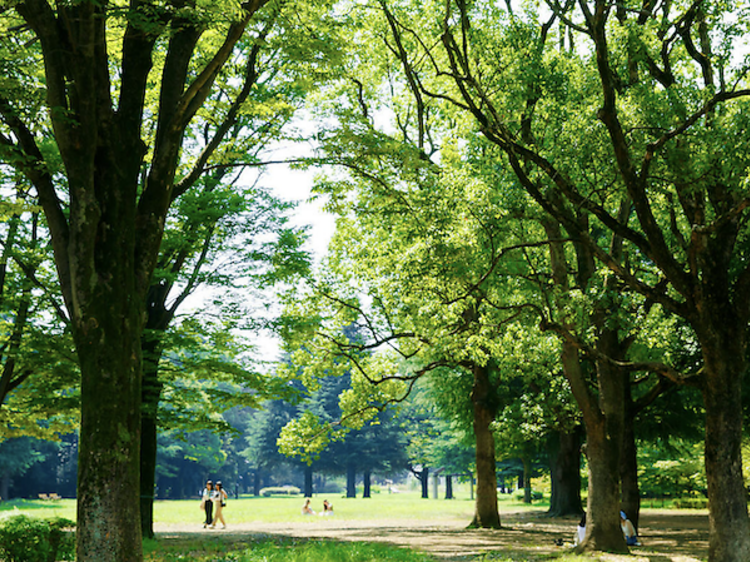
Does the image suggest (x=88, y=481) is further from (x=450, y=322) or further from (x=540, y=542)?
(x=540, y=542)

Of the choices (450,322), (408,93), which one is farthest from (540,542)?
(408,93)

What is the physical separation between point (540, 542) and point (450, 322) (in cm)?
608

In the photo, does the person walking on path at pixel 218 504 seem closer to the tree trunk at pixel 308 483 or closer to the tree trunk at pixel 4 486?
the tree trunk at pixel 4 486

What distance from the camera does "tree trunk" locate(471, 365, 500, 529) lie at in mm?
22750

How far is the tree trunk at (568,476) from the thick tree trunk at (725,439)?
1620 centimetres

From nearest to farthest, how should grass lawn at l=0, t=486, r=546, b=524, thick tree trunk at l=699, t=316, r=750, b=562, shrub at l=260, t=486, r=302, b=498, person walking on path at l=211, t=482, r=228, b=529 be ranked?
thick tree trunk at l=699, t=316, r=750, b=562 < person walking on path at l=211, t=482, r=228, b=529 < grass lawn at l=0, t=486, r=546, b=524 < shrub at l=260, t=486, r=302, b=498

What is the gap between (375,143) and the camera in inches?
448

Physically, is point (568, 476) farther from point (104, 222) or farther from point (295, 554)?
point (104, 222)

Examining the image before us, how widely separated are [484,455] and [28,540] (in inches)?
593

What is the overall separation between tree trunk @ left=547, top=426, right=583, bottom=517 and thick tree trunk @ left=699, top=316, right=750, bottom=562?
16.2 metres

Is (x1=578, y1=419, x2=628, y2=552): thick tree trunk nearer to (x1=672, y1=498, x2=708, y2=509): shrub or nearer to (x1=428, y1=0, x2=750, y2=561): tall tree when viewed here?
(x1=428, y1=0, x2=750, y2=561): tall tree

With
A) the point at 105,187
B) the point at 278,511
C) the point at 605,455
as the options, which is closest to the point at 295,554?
the point at 105,187

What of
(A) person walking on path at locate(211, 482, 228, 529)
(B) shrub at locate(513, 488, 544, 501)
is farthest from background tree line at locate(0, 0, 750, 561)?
(B) shrub at locate(513, 488, 544, 501)

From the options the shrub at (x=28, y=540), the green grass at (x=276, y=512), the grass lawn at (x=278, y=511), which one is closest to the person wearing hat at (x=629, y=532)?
the grass lawn at (x=278, y=511)
